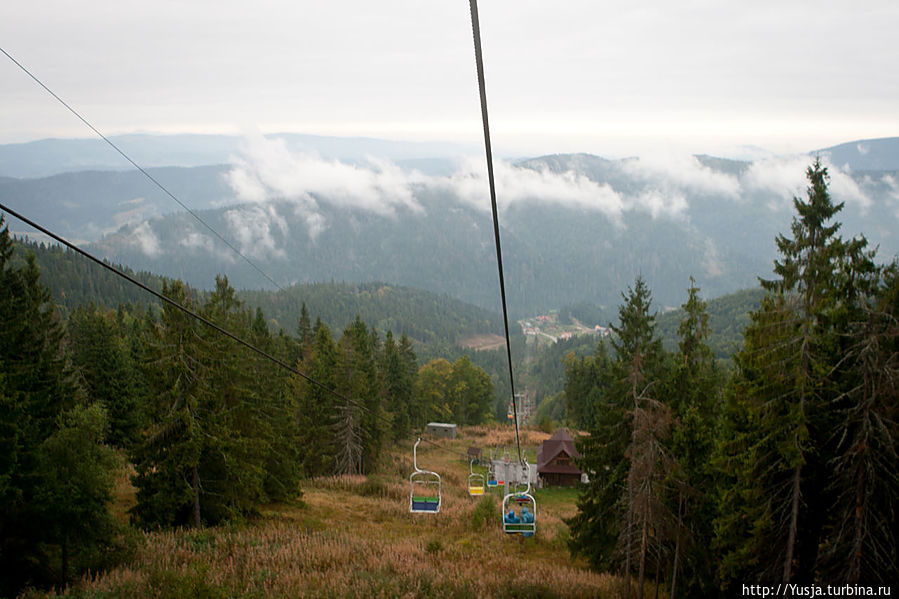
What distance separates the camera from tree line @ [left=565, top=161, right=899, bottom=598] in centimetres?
1263

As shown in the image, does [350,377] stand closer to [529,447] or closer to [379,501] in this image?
[379,501]

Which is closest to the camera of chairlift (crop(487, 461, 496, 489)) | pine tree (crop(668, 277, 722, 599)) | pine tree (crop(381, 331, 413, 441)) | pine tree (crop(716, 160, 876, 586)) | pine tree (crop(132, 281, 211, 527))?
pine tree (crop(716, 160, 876, 586))

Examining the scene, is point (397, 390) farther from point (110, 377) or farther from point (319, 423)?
point (110, 377)

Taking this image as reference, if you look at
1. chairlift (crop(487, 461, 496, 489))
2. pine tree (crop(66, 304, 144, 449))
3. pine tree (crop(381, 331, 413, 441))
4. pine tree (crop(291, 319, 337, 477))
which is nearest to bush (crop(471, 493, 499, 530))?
chairlift (crop(487, 461, 496, 489))

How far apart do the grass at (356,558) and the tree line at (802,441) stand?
3723mm

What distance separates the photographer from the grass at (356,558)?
12.5 metres

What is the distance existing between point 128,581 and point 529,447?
5627 cm

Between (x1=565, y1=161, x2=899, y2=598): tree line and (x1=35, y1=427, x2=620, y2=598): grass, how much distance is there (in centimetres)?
372

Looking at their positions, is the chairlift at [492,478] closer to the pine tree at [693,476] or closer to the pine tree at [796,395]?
the pine tree at [693,476]

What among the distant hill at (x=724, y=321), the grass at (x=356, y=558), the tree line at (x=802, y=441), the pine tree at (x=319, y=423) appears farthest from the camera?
the distant hill at (x=724, y=321)

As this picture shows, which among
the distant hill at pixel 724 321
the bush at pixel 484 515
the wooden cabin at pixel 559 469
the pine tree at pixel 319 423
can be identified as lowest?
the wooden cabin at pixel 559 469

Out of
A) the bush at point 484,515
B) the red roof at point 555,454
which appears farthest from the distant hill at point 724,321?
the bush at point 484,515

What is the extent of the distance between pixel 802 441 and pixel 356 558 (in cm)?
1232

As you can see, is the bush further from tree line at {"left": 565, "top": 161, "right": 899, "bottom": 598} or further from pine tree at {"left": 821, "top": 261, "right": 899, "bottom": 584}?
pine tree at {"left": 821, "top": 261, "right": 899, "bottom": 584}
